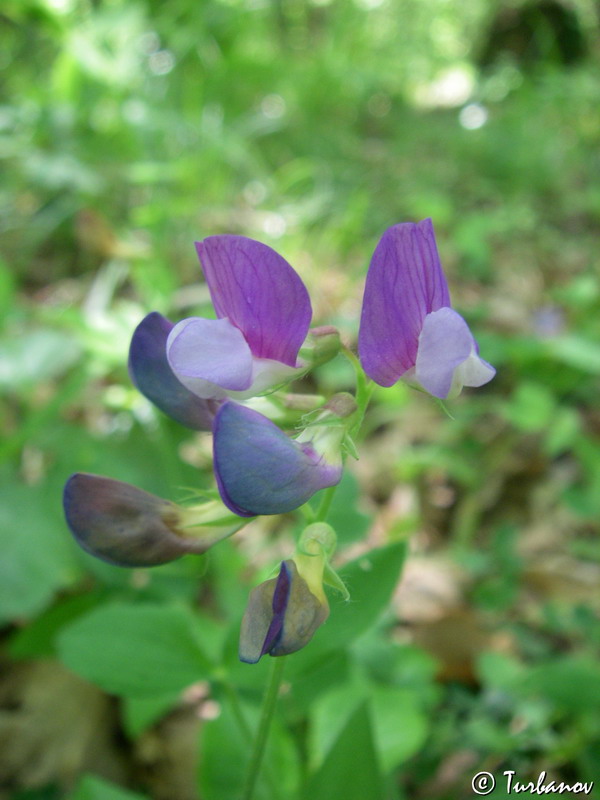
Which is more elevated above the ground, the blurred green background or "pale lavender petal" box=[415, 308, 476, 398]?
"pale lavender petal" box=[415, 308, 476, 398]

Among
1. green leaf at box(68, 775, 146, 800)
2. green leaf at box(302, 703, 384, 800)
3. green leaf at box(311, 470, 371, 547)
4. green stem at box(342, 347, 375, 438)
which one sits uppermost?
green stem at box(342, 347, 375, 438)

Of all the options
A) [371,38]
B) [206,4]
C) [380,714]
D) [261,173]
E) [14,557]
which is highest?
[206,4]

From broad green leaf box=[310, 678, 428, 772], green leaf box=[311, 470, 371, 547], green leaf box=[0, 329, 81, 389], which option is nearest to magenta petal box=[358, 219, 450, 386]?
green leaf box=[311, 470, 371, 547]

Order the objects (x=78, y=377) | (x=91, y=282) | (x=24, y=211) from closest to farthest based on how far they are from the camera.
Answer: (x=78, y=377), (x=91, y=282), (x=24, y=211)

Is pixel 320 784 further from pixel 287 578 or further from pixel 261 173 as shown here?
pixel 261 173

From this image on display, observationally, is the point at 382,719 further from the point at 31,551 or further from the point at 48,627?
the point at 31,551

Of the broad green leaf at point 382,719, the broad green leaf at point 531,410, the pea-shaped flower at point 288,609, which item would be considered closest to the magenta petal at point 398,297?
the pea-shaped flower at point 288,609

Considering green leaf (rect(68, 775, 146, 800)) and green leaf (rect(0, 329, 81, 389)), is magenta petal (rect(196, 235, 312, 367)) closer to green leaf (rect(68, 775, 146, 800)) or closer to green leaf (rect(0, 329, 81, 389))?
green leaf (rect(68, 775, 146, 800))

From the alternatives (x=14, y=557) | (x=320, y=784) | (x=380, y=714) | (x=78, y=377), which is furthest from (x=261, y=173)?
(x=320, y=784)
